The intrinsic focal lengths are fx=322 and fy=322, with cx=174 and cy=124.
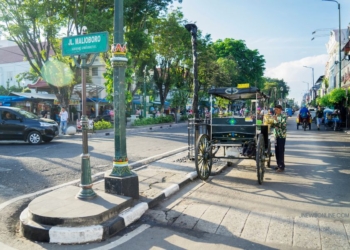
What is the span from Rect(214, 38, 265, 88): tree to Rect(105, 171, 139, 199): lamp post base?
44568 millimetres

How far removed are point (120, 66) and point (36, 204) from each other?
8.36ft

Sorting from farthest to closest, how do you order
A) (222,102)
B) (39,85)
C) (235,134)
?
(39,85) < (222,102) < (235,134)

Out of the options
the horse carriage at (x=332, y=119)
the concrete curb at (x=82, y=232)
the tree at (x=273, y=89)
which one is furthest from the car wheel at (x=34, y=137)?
the horse carriage at (x=332, y=119)

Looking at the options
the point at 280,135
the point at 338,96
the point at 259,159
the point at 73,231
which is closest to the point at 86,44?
the point at 73,231

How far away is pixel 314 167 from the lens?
884 cm

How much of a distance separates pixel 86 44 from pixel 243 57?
48.0 meters

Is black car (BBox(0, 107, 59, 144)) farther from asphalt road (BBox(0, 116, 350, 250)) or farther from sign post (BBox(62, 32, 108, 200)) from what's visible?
sign post (BBox(62, 32, 108, 200))

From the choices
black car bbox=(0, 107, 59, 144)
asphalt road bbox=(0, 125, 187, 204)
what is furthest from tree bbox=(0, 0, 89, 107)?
asphalt road bbox=(0, 125, 187, 204)

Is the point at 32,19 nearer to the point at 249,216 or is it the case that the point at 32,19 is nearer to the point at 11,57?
the point at 249,216

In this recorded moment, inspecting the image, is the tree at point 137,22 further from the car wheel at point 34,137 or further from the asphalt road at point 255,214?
the asphalt road at point 255,214

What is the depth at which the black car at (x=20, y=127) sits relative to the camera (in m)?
13.7

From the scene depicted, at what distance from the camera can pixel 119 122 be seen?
18.0 feet

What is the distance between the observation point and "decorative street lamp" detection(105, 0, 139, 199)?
537 centimetres

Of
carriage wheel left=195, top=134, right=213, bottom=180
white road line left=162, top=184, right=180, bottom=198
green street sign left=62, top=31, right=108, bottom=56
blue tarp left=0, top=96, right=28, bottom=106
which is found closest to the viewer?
green street sign left=62, top=31, right=108, bottom=56
